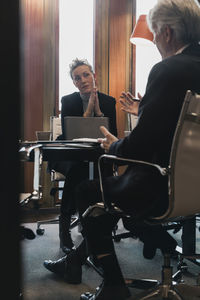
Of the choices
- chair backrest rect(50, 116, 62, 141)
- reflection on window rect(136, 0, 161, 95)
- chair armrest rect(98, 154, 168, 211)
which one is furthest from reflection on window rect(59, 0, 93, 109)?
chair armrest rect(98, 154, 168, 211)

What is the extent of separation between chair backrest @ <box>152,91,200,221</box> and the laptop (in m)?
1.16

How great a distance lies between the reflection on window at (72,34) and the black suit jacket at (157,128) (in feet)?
9.87

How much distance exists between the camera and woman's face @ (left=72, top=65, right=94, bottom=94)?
114 inches

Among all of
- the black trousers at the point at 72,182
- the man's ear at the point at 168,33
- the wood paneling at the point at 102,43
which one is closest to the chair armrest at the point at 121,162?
the man's ear at the point at 168,33

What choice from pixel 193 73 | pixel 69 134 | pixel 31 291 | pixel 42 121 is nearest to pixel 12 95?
pixel 193 73

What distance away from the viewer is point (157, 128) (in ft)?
4.37

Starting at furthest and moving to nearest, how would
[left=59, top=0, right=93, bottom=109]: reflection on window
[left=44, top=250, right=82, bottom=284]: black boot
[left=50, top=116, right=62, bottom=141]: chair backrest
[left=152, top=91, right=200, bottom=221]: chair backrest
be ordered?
[left=59, top=0, right=93, bottom=109]: reflection on window
[left=50, top=116, right=62, bottom=141]: chair backrest
[left=44, top=250, right=82, bottom=284]: black boot
[left=152, top=91, right=200, bottom=221]: chair backrest

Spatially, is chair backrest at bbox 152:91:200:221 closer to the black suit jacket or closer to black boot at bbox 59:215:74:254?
the black suit jacket

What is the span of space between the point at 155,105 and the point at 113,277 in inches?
29.7

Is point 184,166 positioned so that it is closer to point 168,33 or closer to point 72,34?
point 168,33

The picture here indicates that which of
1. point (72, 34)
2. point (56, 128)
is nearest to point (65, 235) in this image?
point (56, 128)

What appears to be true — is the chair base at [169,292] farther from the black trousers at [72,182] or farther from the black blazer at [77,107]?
the black blazer at [77,107]

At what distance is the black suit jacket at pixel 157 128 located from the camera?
1.32 metres

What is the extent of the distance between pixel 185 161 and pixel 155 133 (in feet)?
0.51
